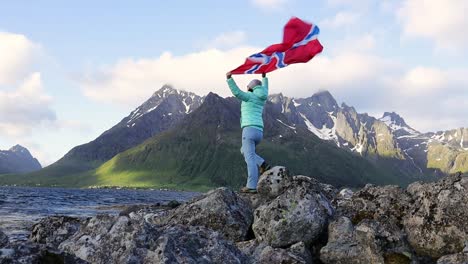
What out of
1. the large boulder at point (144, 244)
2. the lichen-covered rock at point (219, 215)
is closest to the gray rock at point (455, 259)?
the lichen-covered rock at point (219, 215)

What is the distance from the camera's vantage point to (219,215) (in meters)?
12.7

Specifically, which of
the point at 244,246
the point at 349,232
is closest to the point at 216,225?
the point at 244,246

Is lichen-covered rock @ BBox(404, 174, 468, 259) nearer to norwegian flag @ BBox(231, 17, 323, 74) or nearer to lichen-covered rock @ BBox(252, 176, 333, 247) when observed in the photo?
lichen-covered rock @ BBox(252, 176, 333, 247)

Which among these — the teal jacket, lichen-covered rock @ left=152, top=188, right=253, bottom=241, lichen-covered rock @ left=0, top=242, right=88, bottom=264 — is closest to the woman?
the teal jacket

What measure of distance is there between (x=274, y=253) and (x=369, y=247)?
294cm

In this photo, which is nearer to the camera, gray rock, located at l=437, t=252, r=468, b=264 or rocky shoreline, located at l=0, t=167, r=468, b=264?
gray rock, located at l=437, t=252, r=468, b=264

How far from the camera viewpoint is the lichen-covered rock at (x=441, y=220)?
11.7 metres

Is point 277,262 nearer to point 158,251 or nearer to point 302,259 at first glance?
point 302,259

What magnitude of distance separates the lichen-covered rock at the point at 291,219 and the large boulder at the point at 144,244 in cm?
409

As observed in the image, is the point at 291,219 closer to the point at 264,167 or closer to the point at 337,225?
the point at 337,225

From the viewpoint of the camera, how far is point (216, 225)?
12586 mm

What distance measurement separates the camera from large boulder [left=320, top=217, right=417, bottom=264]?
11.4 metres

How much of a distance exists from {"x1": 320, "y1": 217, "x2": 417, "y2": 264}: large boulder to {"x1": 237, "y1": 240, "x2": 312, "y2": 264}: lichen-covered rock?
0.76m

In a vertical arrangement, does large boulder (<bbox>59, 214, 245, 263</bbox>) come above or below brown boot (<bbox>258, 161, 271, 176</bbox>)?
below
